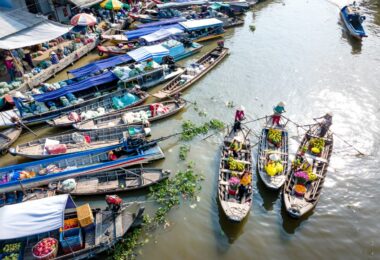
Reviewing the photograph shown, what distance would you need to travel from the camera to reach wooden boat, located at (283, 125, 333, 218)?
15641 millimetres

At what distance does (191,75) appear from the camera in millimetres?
28344

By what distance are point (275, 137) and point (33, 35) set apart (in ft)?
77.5

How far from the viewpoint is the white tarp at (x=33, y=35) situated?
24.8m

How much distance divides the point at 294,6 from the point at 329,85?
26.1 m

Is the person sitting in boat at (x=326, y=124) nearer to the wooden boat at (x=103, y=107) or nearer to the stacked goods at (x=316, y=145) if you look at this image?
the stacked goods at (x=316, y=145)

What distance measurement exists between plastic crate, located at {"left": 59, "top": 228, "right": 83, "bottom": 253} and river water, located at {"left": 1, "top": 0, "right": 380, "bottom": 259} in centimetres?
324

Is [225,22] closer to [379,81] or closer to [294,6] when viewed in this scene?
[294,6]

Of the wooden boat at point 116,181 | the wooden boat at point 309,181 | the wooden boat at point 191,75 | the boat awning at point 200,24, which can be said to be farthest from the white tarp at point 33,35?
the wooden boat at point 309,181

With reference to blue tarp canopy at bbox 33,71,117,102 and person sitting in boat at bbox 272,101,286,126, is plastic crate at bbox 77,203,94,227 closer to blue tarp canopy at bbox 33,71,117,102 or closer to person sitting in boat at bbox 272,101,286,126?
blue tarp canopy at bbox 33,71,117,102

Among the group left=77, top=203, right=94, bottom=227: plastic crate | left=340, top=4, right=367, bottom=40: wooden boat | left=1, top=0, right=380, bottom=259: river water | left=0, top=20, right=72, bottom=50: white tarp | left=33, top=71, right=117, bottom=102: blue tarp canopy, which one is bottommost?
left=1, top=0, right=380, bottom=259: river water

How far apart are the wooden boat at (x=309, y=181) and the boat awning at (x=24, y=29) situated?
24.2 metres

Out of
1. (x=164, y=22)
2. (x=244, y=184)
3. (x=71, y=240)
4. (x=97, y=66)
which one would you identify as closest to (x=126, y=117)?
(x=97, y=66)

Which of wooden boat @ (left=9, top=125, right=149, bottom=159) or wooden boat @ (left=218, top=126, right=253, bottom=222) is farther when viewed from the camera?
wooden boat @ (left=9, top=125, right=149, bottom=159)

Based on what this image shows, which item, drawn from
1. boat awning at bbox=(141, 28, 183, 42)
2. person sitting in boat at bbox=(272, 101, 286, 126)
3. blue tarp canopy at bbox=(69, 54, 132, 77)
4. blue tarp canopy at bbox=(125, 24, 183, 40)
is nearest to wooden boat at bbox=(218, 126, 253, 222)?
person sitting in boat at bbox=(272, 101, 286, 126)
